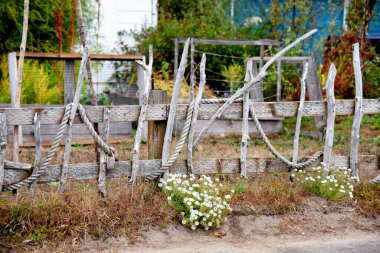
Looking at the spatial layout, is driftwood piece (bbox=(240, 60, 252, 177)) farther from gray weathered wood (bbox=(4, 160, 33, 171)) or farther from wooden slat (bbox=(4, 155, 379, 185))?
gray weathered wood (bbox=(4, 160, 33, 171))

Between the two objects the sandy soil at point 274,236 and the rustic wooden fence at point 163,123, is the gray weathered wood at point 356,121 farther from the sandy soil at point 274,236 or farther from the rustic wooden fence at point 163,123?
the sandy soil at point 274,236

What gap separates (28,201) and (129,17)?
9.16 metres

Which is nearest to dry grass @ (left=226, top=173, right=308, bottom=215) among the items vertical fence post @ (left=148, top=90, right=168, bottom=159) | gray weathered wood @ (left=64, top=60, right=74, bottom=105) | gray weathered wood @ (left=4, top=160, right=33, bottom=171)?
vertical fence post @ (left=148, top=90, right=168, bottom=159)

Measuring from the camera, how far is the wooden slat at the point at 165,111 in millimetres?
5117

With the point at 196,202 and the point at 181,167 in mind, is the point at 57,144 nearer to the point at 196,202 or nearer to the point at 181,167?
the point at 181,167

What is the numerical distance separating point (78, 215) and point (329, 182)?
2.60 m

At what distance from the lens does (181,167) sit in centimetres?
563

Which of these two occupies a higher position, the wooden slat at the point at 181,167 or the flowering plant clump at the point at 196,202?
the wooden slat at the point at 181,167

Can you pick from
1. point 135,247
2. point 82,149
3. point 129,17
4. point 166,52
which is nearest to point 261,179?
point 135,247

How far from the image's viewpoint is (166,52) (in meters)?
12.5

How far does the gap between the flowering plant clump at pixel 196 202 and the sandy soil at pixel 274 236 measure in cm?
12

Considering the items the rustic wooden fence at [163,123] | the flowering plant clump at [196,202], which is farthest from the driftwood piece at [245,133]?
the flowering plant clump at [196,202]

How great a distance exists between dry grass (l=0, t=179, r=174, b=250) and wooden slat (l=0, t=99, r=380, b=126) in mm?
685

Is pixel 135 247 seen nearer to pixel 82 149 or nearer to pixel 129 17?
pixel 82 149
